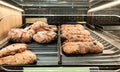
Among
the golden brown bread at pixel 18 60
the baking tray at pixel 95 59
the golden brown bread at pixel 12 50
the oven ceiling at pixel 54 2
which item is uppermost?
the oven ceiling at pixel 54 2

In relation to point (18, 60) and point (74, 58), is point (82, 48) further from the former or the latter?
point (18, 60)

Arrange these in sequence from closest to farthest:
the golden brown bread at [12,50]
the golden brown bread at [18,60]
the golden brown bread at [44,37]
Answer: the golden brown bread at [18,60]
the golden brown bread at [12,50]
the golden brown bread at [44,37]

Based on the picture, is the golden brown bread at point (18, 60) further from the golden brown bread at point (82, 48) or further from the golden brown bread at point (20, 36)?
the golden brown bread at point (20, 36)

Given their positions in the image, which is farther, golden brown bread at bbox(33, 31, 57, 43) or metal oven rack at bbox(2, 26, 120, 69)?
golden brown bread at bbox(33, 31, 57, 43)

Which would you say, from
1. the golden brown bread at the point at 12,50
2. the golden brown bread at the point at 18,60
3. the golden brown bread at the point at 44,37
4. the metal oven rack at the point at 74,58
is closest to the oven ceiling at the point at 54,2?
the golden brown bread at the point at 44,37

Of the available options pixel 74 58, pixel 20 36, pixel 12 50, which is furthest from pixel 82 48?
pixel 20 36

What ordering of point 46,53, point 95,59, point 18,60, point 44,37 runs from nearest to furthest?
point 18,60
point 95,59
point 46,53
point 44,37

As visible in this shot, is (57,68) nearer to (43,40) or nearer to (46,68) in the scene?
(46,68)

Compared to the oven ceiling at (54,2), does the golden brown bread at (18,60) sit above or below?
below

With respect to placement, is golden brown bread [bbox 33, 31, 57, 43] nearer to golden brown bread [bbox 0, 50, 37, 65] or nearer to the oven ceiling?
the oven ceiling

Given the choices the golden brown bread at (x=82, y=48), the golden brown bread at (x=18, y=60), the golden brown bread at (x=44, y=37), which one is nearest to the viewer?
the golden brown bread at (x=18, y=60)

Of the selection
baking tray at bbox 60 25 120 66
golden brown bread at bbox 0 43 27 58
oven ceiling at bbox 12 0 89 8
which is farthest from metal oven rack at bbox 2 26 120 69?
oven ceiling at bbox 12 0 89 8

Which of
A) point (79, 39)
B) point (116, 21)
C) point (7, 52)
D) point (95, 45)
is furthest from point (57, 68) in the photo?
point (116, 21)

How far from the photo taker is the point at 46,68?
0.93 meters
